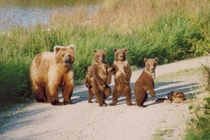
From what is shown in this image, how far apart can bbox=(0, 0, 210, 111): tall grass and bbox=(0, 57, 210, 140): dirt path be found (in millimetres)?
1495

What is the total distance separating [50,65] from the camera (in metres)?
9.93

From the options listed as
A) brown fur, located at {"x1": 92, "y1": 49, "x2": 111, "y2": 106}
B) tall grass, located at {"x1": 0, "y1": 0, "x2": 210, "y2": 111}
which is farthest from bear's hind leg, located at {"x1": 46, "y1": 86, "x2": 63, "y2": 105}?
tall grass, located at {"x1": 0, "y1": 0, "x2": 210, "y2": 111}

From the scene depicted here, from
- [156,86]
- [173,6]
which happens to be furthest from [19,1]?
[156,86]

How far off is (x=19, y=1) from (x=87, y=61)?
23.4m

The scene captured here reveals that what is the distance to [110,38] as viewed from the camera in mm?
14797

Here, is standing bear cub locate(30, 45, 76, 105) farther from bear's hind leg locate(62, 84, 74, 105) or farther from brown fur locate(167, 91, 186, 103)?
brown fur locate(167, 91, 186, 103)

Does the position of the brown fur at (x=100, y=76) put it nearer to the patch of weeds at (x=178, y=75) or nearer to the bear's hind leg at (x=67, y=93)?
the bear's hind leg at (x=67, y=93)

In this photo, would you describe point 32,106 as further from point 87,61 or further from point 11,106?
point 87,61

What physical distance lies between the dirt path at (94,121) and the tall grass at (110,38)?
1.49 meters

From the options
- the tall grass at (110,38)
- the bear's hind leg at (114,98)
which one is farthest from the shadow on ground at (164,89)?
the tall grass at (110,38)

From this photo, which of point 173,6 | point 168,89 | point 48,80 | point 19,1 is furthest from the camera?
point 19,1

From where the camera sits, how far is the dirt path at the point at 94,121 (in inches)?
300

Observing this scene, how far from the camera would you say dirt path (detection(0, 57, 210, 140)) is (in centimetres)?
762

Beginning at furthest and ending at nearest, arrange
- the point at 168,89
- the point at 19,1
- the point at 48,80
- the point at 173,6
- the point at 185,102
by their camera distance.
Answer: the point at 19,1
the point at 173,6
the point at 168,89
the point at 48,80
the point at 185,102
